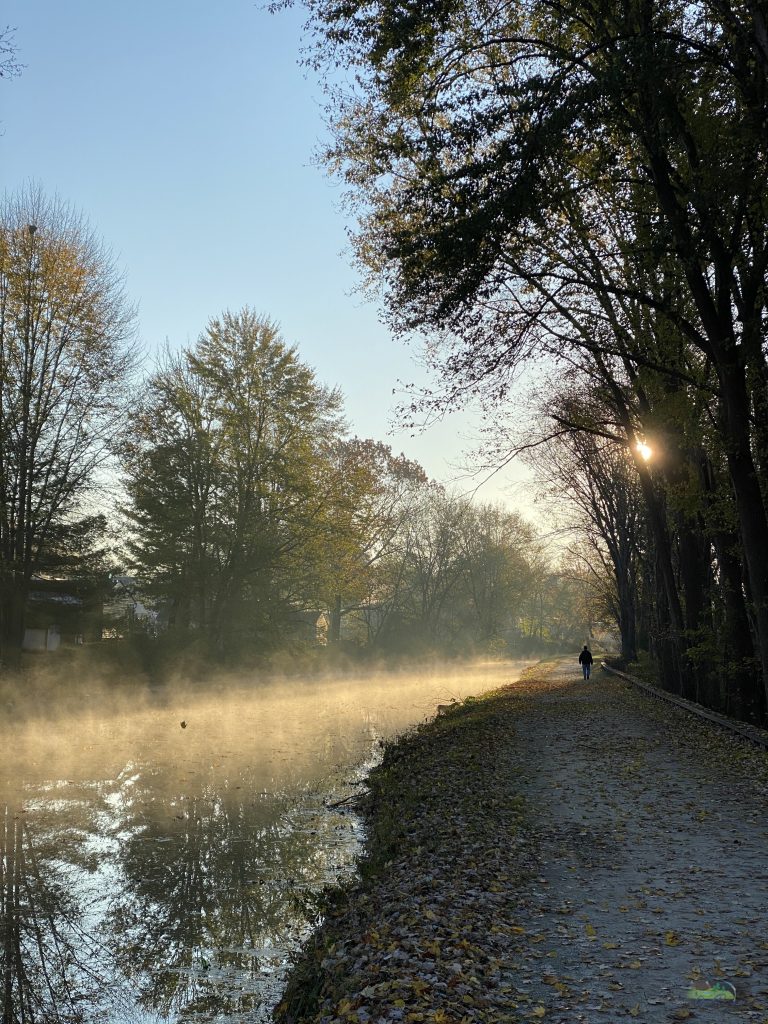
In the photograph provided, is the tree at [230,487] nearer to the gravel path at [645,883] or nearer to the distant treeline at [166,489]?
the distant treeline at [166,489]

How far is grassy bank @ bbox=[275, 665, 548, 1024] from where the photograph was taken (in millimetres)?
4957

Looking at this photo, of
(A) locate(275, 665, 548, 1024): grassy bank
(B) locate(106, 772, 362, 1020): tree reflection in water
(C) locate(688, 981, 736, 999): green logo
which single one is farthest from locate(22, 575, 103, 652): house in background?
(C) locate(688, 981, 736, 999): green logo

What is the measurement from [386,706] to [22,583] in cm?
1302

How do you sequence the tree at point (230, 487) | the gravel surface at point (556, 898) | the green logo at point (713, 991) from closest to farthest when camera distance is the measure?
the green logo at point (713, 991) < the gravel surface at point (556, 898) < the tree at point (230, 487)

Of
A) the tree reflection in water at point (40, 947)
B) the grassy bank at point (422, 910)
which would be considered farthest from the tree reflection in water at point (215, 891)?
the grassy bank at point (422, 910)

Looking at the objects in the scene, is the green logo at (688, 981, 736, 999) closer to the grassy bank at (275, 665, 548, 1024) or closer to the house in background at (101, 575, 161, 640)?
the grassy bank at (275, 665, 548, 1024)

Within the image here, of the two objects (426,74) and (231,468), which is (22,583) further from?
(426,74)

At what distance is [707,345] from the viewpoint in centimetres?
1284

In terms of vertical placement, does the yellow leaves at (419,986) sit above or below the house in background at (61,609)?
below

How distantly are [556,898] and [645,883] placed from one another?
886 millimetres

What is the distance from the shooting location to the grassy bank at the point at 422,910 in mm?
4957

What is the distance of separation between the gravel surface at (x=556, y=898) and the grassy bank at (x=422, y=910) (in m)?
0.02

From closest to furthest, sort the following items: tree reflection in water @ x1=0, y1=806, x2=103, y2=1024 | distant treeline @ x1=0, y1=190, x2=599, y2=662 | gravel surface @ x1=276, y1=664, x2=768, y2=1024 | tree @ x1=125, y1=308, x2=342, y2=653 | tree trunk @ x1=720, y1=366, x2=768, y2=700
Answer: gravel surface @ x1=276, y1=664, x2=768, y2=1024 < tree reflection in water @ x1=0, y1=806, x2=103, y2=1024 < tree trunk @ x1=720, y1=366, x2=768, y2=700 < distant treeline @ x1=0, y1=190, x2=599, y2=662 < tree @ x1=125, y1=308, x2=342, y2=653

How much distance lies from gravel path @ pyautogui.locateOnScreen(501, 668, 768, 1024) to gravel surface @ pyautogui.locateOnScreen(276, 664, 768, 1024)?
0.06 ft
